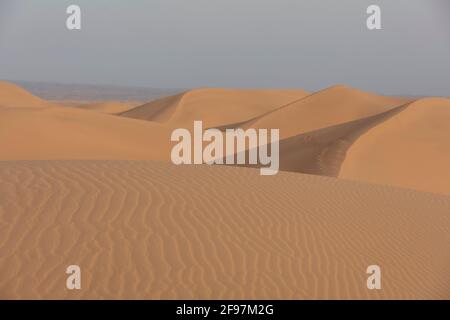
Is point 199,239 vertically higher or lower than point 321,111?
lower

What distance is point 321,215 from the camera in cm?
895

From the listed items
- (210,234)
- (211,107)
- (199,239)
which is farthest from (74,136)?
(211,107)

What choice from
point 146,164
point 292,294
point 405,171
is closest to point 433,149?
point 405,171

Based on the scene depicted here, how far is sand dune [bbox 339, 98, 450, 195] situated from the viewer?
1942 centimetres

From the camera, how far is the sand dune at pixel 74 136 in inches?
816

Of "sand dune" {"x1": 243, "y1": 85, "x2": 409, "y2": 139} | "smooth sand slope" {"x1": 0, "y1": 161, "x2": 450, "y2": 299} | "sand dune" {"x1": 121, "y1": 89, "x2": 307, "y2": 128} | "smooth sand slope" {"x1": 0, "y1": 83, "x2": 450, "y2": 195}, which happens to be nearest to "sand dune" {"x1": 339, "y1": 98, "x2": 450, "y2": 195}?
"smooth sand slope" {"x1": 0, "y1": 83, "x2": 450, "y2": 195}

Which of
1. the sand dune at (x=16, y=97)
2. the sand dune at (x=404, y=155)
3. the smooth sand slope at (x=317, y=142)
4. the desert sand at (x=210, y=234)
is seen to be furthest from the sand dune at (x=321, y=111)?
the sand dune at (x=16, y=97)

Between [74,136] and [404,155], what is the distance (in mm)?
13548

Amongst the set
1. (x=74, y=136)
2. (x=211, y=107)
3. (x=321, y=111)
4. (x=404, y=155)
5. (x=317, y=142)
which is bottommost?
(x=404, y=155)

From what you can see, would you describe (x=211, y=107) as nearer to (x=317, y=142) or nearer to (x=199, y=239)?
(x=317, y=142)

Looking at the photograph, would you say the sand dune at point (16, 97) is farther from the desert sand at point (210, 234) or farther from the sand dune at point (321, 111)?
the desert sand at point (210, 234)

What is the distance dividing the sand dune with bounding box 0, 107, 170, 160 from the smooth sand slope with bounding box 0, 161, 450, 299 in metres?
10.6

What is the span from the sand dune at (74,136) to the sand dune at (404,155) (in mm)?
8803

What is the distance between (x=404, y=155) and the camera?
21438 mm
